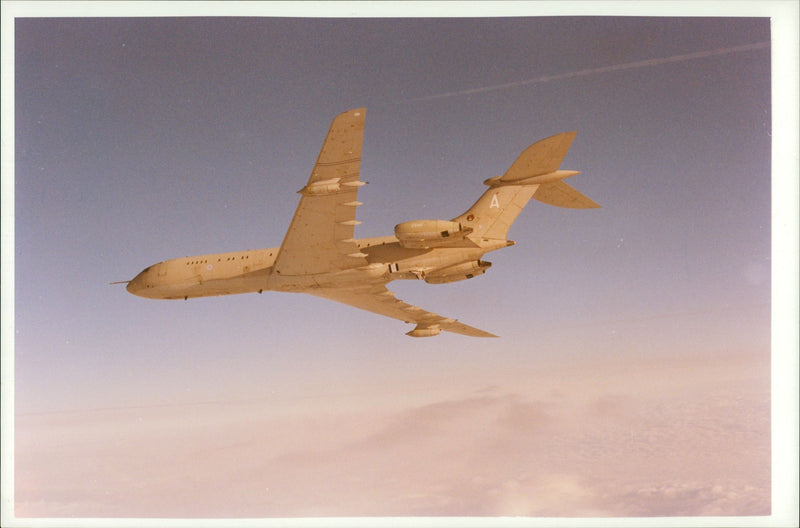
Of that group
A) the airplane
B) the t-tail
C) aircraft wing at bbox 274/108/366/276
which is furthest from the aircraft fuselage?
the t-tail

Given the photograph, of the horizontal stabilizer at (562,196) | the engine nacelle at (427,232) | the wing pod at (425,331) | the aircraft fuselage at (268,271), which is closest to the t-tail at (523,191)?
Answer: the horizontal stabilizer at (562,196)

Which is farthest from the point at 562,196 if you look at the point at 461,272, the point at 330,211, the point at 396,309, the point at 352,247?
the point at 330,211

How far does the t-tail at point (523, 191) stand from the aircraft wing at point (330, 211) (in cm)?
343

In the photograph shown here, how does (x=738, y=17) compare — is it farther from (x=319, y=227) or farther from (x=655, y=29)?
(x=319, y=227)

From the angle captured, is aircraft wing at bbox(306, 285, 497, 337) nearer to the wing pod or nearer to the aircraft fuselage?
the wing pod

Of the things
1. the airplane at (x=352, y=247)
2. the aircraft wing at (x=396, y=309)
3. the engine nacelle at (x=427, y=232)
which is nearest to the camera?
the airplane at (x=352, y=247)

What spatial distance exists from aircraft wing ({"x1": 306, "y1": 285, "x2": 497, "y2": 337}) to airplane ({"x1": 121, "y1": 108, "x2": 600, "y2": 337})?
0.07m

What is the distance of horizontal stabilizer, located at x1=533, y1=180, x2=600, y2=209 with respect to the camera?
21.8m

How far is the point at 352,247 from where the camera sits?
68.4 ft

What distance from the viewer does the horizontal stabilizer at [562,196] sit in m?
21.8

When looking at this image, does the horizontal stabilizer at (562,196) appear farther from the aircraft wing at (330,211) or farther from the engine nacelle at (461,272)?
the aircraft wing at (330,211)

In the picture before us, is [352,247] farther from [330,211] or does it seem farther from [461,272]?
[461,272]

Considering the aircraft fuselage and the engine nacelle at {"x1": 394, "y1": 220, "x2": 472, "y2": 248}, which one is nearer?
the engine nacelle at {"x1": 394, "y1": 220, "x2": 472, "y2": 248}

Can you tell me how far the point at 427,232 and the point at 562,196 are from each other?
441cm
